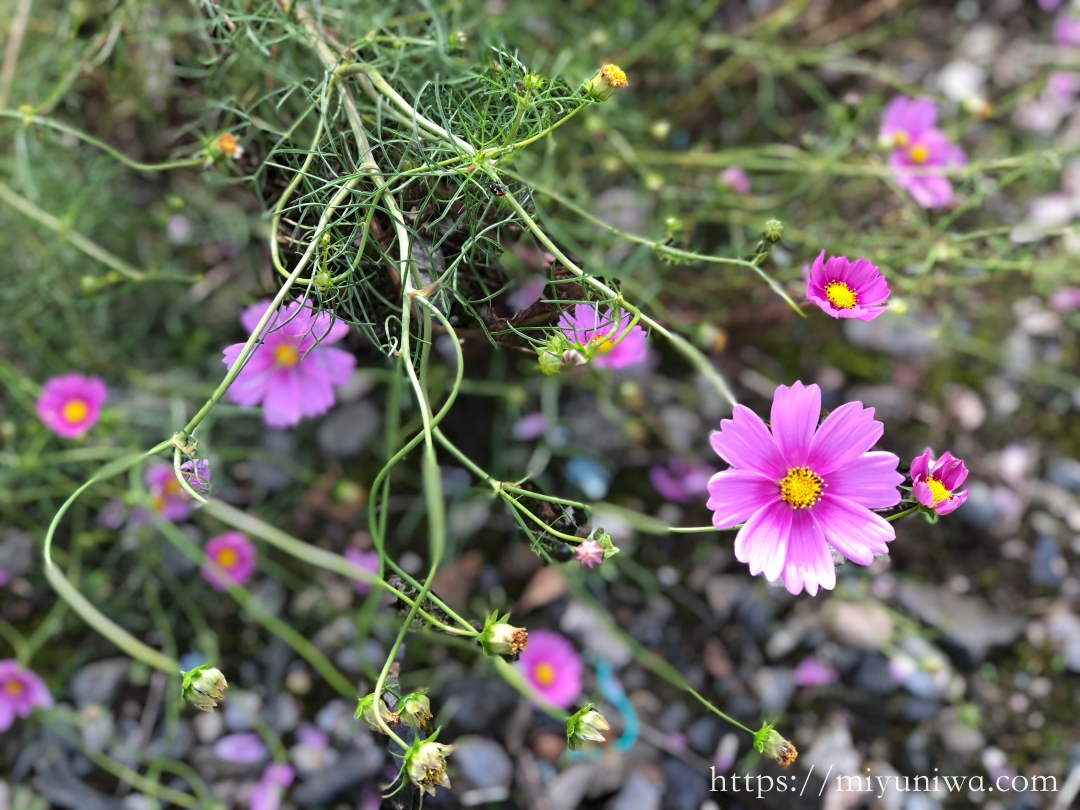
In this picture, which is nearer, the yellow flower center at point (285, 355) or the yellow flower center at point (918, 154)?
the yellow flower center at point (285, 355)

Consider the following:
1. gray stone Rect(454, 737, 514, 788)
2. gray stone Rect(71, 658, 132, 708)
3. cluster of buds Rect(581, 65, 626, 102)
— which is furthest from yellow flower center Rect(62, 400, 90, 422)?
cluster of buds Rect(581, 65, 626, 102)

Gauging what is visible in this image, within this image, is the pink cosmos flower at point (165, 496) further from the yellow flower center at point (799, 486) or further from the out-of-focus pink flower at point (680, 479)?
the yellow flower center at point (799, 486)

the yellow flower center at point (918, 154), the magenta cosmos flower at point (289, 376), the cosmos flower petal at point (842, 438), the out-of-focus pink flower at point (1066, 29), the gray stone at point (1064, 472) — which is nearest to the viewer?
the cosmos flower petal at point (842, 438)

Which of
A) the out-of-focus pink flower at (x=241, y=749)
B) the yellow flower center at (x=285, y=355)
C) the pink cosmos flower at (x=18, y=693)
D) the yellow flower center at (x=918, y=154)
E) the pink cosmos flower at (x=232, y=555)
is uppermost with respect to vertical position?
the yellow flower center at (x=918, y=154)

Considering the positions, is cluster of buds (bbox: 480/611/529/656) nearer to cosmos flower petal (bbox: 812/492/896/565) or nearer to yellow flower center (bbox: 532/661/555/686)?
cosmos flower petal (bbox: 812/492/896/565)

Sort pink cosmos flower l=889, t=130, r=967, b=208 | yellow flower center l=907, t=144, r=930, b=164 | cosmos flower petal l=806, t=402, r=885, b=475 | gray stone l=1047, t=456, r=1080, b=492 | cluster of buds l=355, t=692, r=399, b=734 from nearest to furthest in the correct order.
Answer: cluster of buds l=355, t=692, r=399, b=734
cosmos flower petal l=806, t=402, r=885, b=475
pink cosmos flower l=889, t=130, r=967, b=208
yellow flower center l=907, t=144, r=930, b=164
gray stone l=1047, t=456, r=1080, b=492

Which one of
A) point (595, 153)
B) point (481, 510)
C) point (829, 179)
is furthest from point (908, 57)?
point (481, 510)

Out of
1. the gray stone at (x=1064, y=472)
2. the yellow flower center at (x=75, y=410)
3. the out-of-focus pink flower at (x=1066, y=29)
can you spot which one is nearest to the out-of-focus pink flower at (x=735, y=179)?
the gray stone at (x=1064, y=472)

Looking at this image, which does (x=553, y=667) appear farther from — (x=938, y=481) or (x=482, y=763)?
(x=938, y=481)
